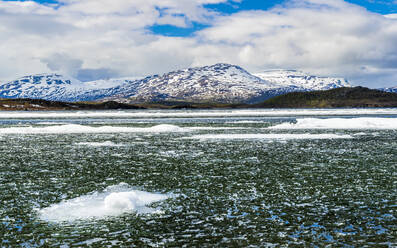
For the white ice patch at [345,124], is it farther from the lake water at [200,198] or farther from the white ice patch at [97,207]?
the white ice patch at [97,207]

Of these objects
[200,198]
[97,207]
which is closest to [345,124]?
[200,198]

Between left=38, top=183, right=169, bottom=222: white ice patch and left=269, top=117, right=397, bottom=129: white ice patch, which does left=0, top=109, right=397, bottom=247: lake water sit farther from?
left=269, top=117, right=397, bottom=129: white ice patch

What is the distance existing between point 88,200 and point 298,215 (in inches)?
374

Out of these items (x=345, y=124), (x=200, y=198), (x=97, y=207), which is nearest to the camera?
(x=97, y=207)

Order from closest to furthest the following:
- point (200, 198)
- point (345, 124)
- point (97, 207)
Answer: point (97, 207) → point (200, 198) → point (345, 124)

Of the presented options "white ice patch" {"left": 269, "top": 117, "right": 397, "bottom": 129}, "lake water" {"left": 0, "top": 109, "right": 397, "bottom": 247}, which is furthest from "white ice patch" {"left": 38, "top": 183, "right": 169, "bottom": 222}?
"white ice patch" {"left": 269, "top": 117, "right": 397, "bottom": 129}

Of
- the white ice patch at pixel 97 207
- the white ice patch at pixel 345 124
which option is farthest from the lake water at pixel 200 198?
the white ice patch at pixel 345 124

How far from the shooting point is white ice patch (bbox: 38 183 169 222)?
16.5m

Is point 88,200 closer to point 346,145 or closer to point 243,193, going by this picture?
point 243,193

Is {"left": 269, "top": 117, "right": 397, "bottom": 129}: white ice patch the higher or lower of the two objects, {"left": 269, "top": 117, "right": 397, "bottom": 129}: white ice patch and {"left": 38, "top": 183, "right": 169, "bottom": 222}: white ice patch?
the higher

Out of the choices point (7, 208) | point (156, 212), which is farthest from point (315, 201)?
point (7, 208)

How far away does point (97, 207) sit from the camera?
17.7 m

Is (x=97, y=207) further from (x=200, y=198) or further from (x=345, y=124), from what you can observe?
(x=345, y=124)

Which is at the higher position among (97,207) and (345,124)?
(345,124)
